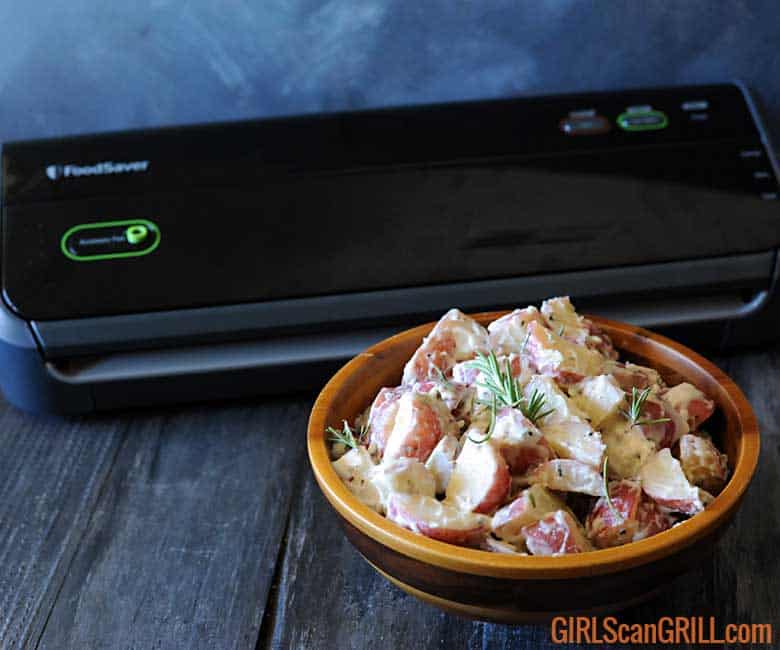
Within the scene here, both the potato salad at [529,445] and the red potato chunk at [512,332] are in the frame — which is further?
the red potato chunk at [512,332]

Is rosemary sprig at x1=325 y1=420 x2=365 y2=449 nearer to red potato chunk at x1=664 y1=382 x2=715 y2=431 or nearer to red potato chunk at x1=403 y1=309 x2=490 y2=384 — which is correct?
red potato chunk at x1=403 y1=309 x2=490 y2=384

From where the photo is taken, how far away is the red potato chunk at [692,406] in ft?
2.24

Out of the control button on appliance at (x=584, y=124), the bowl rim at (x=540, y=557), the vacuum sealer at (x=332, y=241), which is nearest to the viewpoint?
the bowl rim at (x=540, y=557)

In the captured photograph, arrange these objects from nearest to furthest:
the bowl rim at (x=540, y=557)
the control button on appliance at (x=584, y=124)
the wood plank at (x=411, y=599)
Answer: the bowl rim at (x=540, y=557), the wood plank at (x=411, y=599), the control button on appliance at (x=584, y=124)

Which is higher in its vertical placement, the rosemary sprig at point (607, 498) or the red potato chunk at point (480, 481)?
the red potato chunk at point (480, 481)

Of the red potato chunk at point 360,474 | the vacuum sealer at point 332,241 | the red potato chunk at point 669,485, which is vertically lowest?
the vacuum sealer at point 332,241

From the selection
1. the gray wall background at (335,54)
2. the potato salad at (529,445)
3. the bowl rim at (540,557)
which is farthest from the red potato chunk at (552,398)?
the gray wall background at (335,54)

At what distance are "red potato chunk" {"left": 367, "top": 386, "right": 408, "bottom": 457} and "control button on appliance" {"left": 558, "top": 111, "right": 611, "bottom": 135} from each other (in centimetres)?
40

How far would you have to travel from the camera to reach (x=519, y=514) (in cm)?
58

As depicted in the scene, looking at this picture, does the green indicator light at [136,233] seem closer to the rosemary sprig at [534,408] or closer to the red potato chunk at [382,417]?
the red potato chunk at [382,417]

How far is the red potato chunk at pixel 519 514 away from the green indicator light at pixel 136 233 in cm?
47

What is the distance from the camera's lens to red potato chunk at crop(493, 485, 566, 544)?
581mm

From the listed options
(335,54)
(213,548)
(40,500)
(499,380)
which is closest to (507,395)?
(499,380)

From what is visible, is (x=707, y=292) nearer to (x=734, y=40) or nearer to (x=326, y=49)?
(x=734, y=40)
